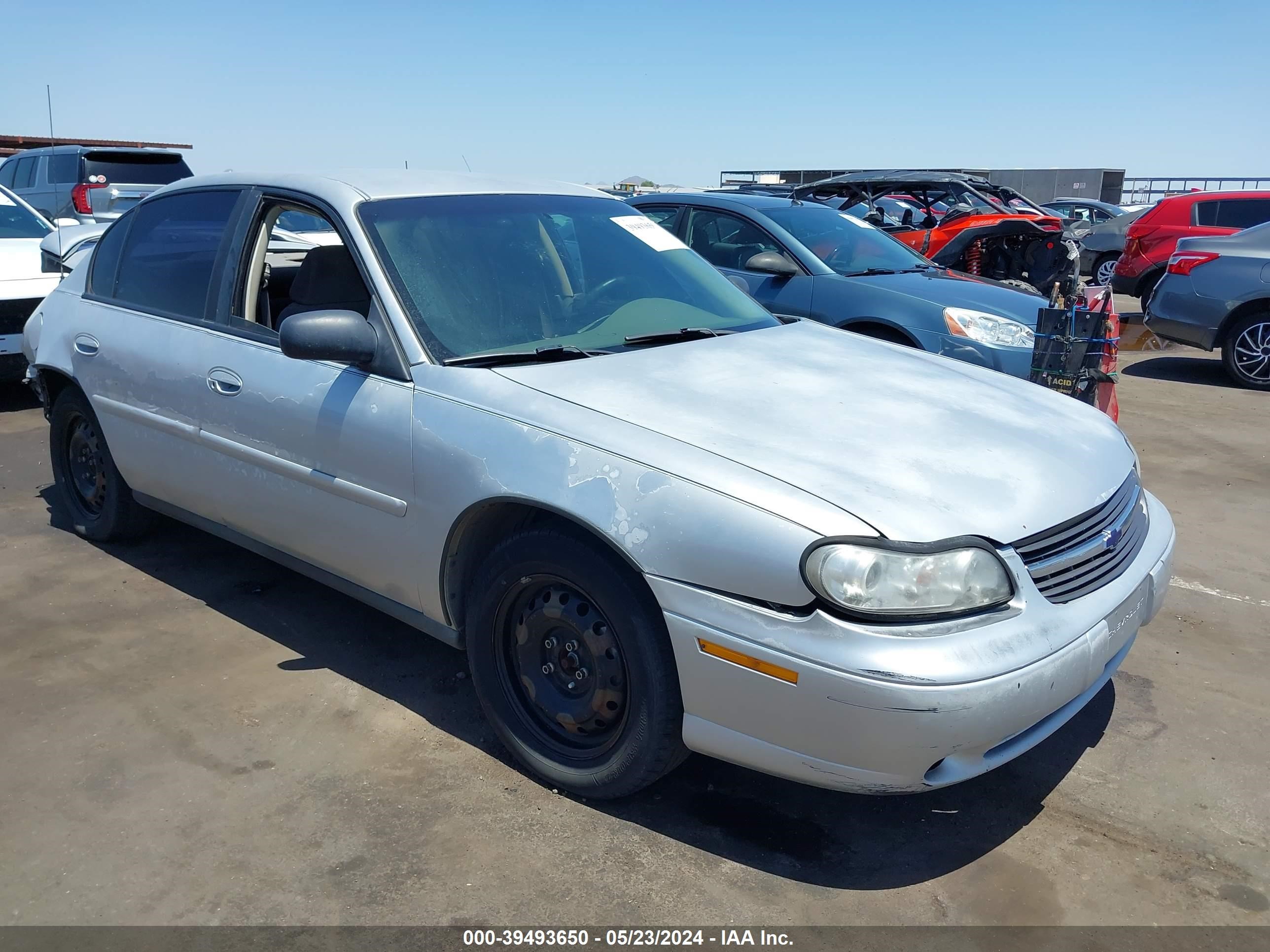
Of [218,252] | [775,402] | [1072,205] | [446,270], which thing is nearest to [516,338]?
[446,270]

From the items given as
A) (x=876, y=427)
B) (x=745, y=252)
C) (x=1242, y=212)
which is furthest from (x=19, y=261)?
(x=1242, y=212)

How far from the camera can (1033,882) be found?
2.58m

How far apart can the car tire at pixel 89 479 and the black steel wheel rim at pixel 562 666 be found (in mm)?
2420

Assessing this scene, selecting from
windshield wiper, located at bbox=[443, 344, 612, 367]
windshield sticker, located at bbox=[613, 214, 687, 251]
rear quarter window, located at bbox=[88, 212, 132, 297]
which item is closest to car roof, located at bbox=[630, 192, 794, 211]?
windshield sticker, located at bbox=[613, 214, 687, 251]

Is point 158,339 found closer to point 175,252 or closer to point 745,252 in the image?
point 175,252

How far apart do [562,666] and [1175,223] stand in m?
12.1

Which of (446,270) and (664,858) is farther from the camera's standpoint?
(446,270)

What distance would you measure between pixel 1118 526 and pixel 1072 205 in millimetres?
25854

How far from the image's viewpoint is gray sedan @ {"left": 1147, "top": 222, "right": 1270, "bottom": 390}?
8.98m

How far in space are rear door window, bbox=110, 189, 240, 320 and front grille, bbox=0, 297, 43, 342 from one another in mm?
3296

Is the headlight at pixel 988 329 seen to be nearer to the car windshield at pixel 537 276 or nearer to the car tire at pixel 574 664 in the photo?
the car windshield at pixel 537 276

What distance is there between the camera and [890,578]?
7.63 feet

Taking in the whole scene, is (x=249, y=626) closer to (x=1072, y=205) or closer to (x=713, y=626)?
(x=713, y=626)

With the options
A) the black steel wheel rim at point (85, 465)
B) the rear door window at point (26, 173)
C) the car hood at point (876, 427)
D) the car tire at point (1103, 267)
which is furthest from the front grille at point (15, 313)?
the car tire at point (1103, 267)
